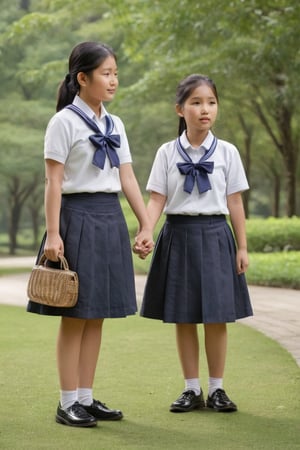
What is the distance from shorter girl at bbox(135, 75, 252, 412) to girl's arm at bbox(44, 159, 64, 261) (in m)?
0.54

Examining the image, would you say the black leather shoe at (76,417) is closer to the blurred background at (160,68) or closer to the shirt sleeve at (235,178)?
the shirt sleeve at (235,178)

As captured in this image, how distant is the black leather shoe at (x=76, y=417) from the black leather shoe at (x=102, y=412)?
10 centimetres

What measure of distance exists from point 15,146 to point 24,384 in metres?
17.8

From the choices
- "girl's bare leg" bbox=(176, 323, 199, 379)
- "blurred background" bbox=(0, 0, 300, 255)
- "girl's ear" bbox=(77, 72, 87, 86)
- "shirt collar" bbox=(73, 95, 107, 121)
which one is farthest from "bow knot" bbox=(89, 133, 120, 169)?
"blurred background" bbox=(0, 0, 300, 255)

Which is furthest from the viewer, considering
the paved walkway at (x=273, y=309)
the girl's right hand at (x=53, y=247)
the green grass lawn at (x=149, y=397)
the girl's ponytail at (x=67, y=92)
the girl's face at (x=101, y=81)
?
the paved walkway at (x=273, y=309)

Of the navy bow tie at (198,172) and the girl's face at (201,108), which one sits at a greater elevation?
the girl's face at (201,108)

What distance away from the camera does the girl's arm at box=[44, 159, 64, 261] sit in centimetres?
441

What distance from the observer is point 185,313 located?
15.9ft

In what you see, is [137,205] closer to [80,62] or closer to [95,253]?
[95,253]

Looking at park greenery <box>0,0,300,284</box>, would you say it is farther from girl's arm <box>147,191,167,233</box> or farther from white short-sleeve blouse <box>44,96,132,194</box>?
white short-sleeve blouse <box>44,96,132,194</box>

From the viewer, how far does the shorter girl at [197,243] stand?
4.84 meters

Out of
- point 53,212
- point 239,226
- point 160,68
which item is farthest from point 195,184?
point 160,68

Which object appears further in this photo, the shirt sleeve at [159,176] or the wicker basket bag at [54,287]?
the shirt sleeve at [159,176]

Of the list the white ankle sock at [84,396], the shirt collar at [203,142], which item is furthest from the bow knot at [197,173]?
the white ankle sock at [84,396]
